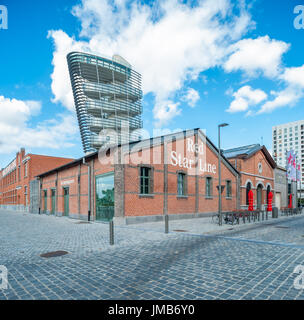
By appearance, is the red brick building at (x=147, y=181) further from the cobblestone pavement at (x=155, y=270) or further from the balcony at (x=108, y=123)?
the balcony at (x=108, y=123)

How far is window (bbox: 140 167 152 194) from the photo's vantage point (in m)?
16.4

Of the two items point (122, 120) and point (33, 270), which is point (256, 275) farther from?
point (122, 120)

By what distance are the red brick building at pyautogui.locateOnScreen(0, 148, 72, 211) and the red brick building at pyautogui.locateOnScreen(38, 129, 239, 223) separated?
1508 cm

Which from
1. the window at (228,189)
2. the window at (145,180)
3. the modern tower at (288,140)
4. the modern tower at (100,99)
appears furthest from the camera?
the modern tower at (288,140)

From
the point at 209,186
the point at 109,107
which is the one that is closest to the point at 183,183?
the point at 209,186

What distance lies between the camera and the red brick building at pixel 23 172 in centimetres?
3809

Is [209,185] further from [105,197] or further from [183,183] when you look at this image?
[105,197]

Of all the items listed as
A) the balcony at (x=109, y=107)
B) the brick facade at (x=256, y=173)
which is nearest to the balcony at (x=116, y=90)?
the balcony at (x=109, y=107)

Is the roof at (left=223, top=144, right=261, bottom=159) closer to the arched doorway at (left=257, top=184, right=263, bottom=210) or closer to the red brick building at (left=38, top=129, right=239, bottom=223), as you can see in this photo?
the red brick building at (left=38, top=129, right=239, bottom=223)

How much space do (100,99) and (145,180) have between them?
64.8 metres

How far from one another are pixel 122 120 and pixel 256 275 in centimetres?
7501

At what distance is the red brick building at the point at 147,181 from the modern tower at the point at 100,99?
52.2 meters

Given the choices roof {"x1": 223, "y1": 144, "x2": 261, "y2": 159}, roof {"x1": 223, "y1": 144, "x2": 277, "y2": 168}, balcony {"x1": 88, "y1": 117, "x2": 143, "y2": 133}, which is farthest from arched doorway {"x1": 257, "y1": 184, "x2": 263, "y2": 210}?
balcony {"x1": 88, "y1": 117, "x2": 143, "y2": 133}
